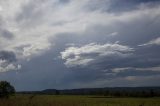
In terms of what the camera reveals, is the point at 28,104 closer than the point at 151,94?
Yes

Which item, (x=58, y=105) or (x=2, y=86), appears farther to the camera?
(x=2, y=86)

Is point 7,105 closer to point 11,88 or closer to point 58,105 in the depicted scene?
point 58,105

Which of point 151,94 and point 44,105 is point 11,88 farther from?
point 151,94

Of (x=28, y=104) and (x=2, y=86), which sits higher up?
(x=2, y=86)

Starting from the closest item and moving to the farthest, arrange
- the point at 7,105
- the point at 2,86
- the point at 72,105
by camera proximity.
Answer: the point at 7,105, the point at 72,105, the point at 2,86

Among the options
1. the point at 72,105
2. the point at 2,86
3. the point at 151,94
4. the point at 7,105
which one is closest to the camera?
the point at 7,105

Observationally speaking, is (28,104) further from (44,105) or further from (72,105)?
(72,105)

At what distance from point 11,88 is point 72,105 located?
71.4m

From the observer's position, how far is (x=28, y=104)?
566 inches

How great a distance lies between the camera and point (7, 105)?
13617 millimetres

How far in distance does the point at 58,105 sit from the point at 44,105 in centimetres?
70

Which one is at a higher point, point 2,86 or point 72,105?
point 2,86

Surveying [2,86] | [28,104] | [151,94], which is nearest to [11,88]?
[2,86]

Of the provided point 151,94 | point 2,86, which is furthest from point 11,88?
point 151,94
